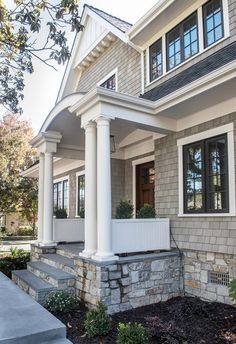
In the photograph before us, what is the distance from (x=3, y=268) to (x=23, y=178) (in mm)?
6268

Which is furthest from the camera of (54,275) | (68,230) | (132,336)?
(68,230)

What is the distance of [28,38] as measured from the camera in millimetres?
5301

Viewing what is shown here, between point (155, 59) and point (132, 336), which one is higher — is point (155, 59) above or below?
above

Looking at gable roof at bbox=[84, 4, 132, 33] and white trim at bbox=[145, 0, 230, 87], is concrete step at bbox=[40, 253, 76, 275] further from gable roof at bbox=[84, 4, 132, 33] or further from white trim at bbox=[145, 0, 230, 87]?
gable roof at bbox=[84, 4, 132, 33]

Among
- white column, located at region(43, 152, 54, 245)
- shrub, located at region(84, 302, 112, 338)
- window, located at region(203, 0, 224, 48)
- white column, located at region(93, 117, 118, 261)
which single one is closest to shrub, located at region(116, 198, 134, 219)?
white column, located at region(93, 117, 118, 261)

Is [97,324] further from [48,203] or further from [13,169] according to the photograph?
[13,169]

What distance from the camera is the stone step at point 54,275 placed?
5934 millimetres

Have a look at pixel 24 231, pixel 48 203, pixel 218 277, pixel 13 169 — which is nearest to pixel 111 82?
pixel 48 203

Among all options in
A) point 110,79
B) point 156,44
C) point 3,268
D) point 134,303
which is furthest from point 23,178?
point 134,303

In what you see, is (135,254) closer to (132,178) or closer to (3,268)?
(132,178)

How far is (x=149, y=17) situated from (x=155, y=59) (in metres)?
0.97

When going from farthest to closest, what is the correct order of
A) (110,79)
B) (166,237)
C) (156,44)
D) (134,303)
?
1. (110,79)
2. (156,44)
3. (166,237)
4. (134,303)

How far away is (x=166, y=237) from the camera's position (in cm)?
659

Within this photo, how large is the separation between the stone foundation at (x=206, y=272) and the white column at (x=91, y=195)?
1871mm
